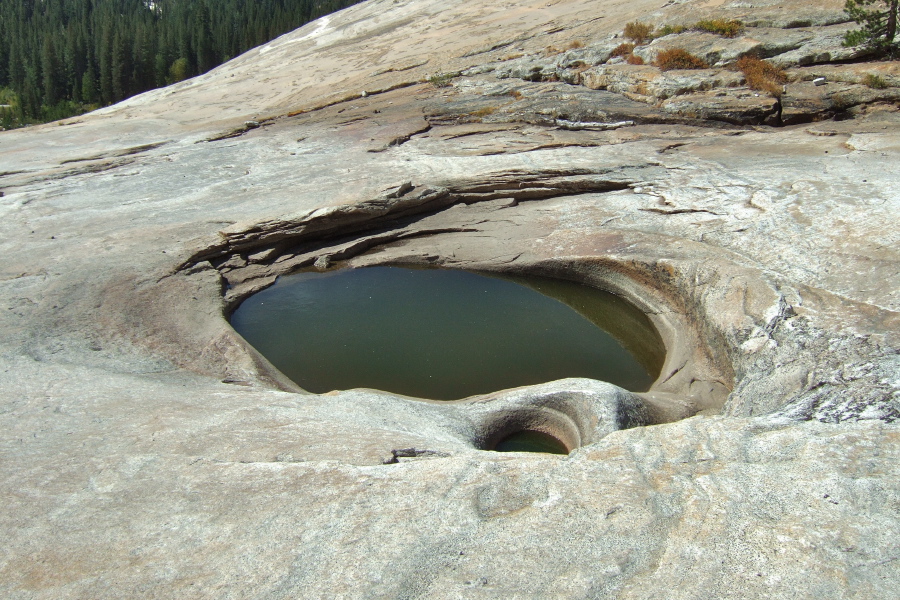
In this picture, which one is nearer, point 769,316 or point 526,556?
point 526,556

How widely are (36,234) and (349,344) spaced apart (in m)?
5.90

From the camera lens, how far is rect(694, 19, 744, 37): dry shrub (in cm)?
1662

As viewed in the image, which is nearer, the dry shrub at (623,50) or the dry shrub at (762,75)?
the dry shrub at (762,75)

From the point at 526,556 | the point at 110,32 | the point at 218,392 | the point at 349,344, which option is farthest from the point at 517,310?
the point at 110,32

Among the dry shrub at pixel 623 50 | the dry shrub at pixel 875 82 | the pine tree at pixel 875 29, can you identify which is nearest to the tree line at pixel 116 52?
the dry shrub at pixel 623 50

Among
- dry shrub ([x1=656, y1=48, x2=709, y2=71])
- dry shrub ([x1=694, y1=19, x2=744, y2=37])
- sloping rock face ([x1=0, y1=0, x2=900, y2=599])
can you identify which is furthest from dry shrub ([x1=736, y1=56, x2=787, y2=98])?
dry shrub ([x1=694, y1=19, x2=744, y2=37])

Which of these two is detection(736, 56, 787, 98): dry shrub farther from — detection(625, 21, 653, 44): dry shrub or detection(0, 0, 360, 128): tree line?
detection(0, 0, 360, 128): tree line

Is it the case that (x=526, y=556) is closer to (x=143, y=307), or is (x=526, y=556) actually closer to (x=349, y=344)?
(x=349, y=344)

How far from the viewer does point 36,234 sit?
11688 mm

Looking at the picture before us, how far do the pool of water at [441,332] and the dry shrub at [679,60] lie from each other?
7820mm

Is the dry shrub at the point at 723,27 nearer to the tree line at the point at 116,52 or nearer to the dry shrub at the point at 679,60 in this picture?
the dry shrub at the point at 679,60

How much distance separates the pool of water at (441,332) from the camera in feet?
31.0

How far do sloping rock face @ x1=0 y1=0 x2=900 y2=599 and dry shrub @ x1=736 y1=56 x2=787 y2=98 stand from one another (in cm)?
29

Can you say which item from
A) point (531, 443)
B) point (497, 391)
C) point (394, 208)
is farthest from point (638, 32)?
A: point (531, 443)
